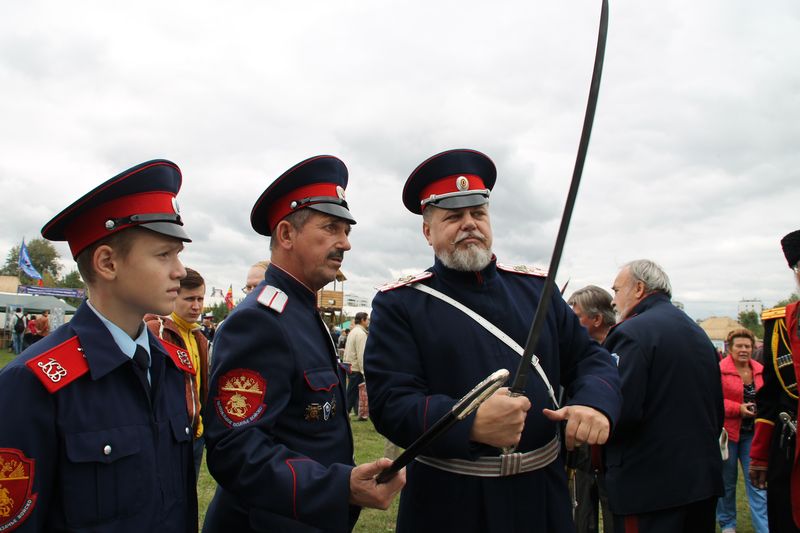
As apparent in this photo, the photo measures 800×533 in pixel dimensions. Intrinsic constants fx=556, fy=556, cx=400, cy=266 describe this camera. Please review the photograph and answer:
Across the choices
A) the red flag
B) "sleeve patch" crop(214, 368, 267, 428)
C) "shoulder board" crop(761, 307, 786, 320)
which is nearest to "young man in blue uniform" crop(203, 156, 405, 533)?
"sleeve patch" crop(214, 368, 267, 428)

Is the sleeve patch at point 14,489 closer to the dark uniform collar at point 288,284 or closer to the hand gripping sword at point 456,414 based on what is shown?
the hand gripping sword at point 456,414

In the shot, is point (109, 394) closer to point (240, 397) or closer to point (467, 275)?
point (240, 397)

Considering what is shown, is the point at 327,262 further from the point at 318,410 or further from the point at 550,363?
the point at 550,363

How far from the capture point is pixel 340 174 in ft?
8.45

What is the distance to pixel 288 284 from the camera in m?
2.32

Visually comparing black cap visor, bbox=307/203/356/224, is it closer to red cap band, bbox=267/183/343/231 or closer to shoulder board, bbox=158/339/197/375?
red cap band, bbox=267/183/343/231

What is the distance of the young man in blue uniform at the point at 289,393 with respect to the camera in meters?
1.69

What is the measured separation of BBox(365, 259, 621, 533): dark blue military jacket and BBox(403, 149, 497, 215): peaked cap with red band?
0.34 meters

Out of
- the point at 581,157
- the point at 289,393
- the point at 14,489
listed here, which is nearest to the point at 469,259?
the point at 289,393

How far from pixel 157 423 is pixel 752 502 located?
19.6 ft

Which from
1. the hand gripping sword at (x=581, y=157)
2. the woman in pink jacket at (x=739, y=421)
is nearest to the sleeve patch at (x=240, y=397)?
Answer: the hand gripping sword at (x=581, y=157)

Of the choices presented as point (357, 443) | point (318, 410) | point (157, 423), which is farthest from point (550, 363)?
point (357, 443)

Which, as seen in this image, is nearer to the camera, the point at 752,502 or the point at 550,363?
the point at 550,363

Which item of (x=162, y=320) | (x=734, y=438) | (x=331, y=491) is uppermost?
(x=162, y=320)
